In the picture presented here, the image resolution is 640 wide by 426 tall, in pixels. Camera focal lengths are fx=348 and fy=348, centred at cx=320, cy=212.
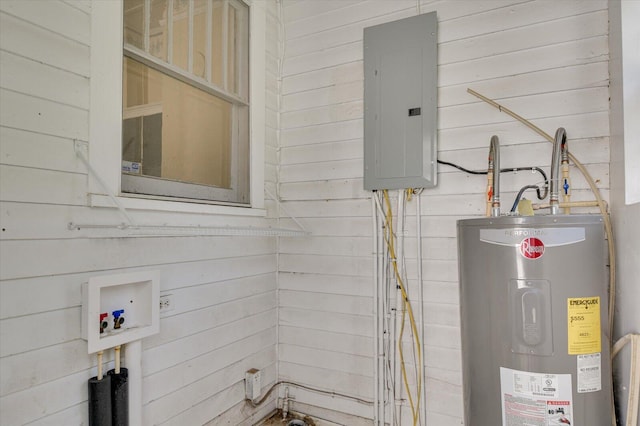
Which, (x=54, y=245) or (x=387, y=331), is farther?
(x=387, y=331)

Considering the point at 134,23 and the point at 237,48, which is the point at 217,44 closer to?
the point at 237,48

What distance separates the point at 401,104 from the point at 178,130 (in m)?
1.16

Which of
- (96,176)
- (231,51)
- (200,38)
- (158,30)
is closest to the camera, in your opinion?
(96,176)

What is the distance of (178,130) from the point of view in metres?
1.68

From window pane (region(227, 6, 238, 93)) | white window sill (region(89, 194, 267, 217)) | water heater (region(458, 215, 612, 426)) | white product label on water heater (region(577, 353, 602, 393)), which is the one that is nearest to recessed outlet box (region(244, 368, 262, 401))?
white window sill (region(89, 194, 267, 217))

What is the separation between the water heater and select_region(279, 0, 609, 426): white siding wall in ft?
1.78

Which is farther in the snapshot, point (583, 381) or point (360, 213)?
point (360, 213)

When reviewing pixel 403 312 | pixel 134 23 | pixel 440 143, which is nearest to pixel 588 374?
pixel 403 312

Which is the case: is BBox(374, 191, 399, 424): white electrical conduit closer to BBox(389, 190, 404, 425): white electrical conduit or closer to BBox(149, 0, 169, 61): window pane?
BBox(389, 190, 404, 425): white electrical conduit

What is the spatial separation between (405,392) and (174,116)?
1.84 metres

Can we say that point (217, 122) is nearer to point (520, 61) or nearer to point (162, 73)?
point (162, 73)

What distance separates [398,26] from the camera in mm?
1926

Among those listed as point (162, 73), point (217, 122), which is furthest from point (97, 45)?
point (217, 122)

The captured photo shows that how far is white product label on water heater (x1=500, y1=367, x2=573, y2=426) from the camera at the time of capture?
44.8 inches
